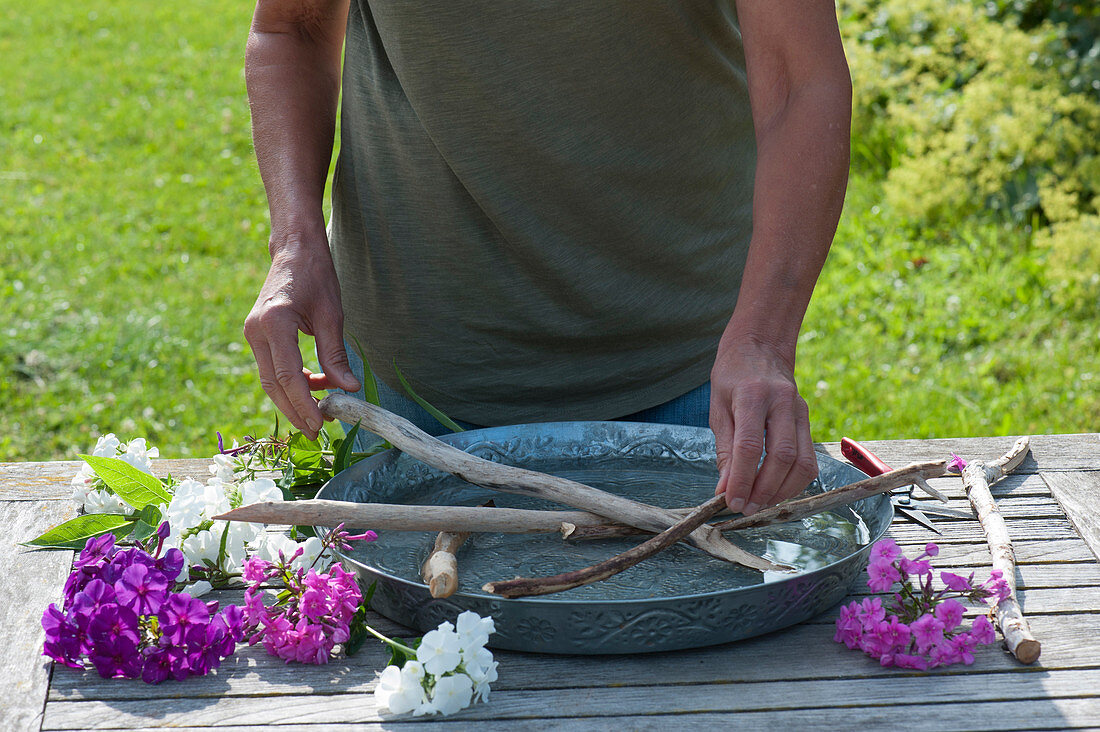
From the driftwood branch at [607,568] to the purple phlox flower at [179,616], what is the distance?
282 mm

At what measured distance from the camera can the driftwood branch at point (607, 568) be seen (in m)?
1.02

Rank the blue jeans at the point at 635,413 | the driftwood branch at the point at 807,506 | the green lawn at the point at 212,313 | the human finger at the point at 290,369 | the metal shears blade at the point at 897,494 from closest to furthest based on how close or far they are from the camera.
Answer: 1. the driftwood branch at the point at 807,506
2. the human finger at the point at 290,369
3. the metal shears blade at the point at 897,494
4. the blue jeans at the point at 635,413
5. the green lawn at the point at 212,313

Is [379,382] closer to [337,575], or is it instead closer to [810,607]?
[337,575]

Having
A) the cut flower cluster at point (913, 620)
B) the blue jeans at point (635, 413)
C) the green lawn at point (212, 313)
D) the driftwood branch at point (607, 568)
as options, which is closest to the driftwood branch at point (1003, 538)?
the cut flower cluster at point (913, 620)

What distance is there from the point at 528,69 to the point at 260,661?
81cm

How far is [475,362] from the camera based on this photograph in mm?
1606

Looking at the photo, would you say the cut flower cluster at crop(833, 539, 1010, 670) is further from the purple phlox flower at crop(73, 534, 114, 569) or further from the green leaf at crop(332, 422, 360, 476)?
the purple phlox flower at crop(73, 534, 114, 569)

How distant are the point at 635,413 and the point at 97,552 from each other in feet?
2.65

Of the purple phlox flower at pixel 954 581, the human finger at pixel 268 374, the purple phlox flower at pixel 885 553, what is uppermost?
the human finger at pixel 268 374

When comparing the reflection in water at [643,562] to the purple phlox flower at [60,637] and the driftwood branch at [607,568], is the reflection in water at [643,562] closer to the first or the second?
the driftwood branch at [607,568]

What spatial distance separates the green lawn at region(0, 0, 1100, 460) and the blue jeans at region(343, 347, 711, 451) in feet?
5.53

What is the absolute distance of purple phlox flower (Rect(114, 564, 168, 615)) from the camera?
103 centimetres

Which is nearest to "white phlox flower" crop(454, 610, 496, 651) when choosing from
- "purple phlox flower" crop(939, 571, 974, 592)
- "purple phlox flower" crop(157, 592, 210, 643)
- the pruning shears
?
"purple phlox flower" crop(157, 592, 210, 643)

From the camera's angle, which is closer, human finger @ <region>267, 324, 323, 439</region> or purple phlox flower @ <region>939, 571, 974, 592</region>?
purple phlox flower @ <region>939, 571, 974, 592</region>
